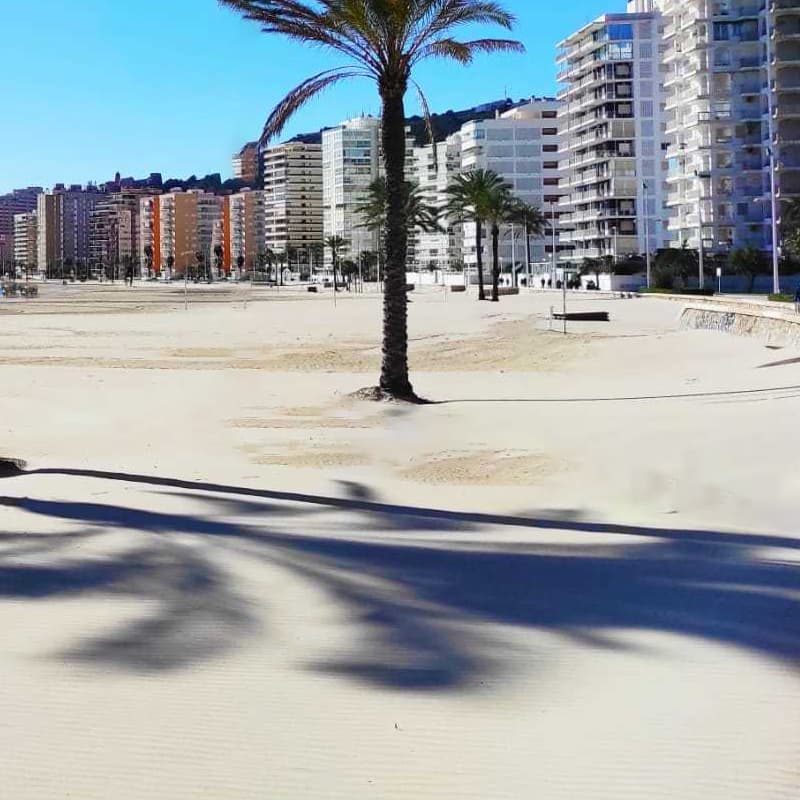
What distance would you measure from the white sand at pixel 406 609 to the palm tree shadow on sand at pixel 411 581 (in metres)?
0.03

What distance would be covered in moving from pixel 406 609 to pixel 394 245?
1424 centimetres

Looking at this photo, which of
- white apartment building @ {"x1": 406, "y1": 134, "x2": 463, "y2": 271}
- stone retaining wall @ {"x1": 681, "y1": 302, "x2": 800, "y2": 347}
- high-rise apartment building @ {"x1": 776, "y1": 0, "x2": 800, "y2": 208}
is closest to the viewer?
stone retaining wall @ {"x1": 681, "y1": 302, "x2": 800, "y2": 347}

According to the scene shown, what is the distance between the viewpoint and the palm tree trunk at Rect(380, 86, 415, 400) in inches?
780

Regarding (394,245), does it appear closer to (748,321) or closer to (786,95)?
(748,321)

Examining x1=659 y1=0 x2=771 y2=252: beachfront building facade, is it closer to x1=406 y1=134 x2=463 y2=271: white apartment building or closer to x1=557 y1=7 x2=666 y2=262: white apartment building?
x1=557 y1=7 x2=666 y2=262: white apartment building

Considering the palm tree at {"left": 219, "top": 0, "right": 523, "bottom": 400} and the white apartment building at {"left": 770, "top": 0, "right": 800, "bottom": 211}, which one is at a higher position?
the white apartment building at {"left": 770, "top": 0, "right": 800, "bottom": 211}

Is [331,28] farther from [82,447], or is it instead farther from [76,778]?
[76,778]

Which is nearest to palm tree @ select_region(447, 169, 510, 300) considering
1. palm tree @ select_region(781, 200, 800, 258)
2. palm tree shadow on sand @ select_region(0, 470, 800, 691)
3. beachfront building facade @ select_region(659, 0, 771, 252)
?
palm tree @ select_region(781, 200, 800, 258)

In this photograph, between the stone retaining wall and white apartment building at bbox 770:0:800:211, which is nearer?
the stone retaining wall

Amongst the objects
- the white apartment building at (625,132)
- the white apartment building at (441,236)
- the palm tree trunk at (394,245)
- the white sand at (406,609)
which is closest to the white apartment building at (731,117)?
the white apartment building at (625,132)

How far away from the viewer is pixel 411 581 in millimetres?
7066

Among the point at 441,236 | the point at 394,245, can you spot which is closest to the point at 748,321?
the point at 394,245

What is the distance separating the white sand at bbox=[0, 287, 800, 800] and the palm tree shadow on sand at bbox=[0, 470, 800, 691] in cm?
3

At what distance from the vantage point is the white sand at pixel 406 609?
4.29 metres
